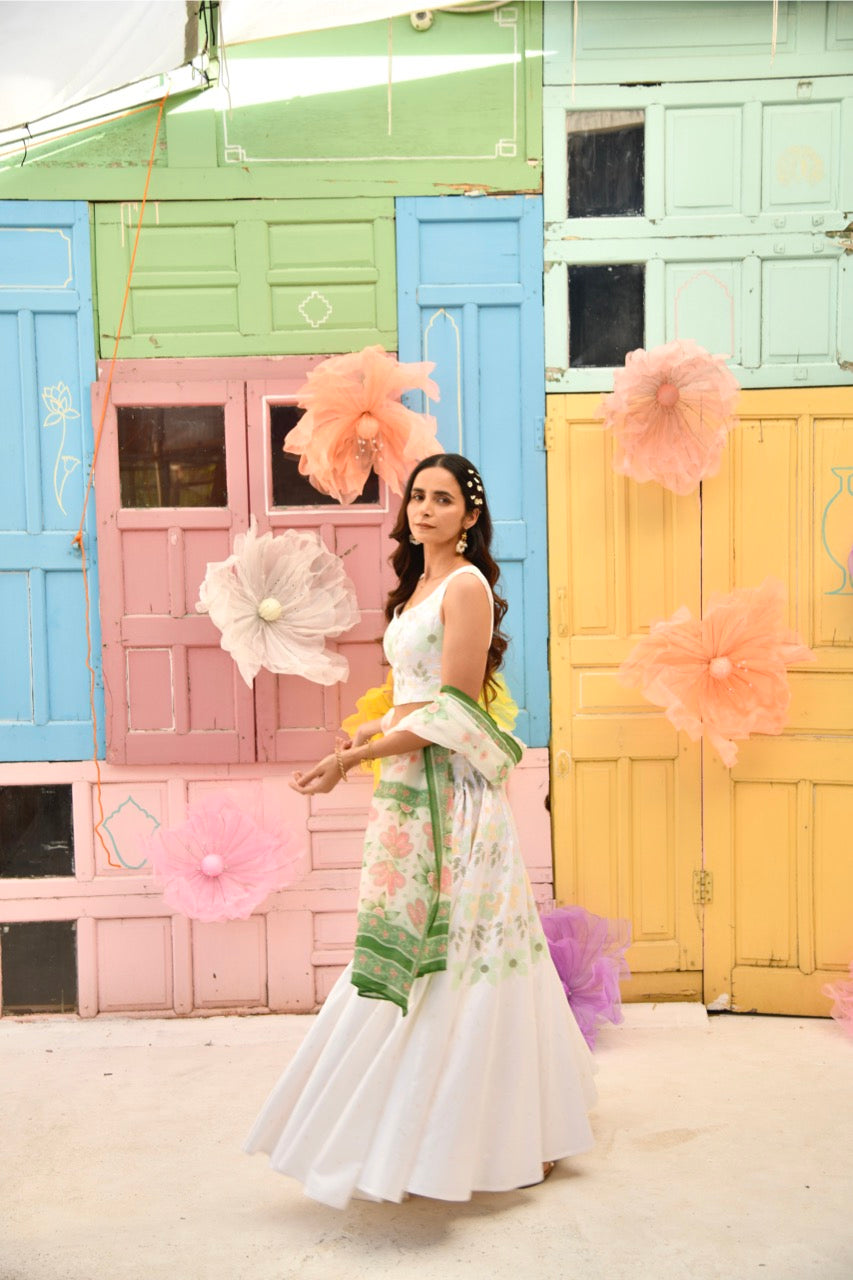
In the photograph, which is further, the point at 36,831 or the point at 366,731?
the point at 36,831

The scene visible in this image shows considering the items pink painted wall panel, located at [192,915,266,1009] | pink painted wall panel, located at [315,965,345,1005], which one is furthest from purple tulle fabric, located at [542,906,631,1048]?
pink painted wall panel, located at [192,915,266,1009]

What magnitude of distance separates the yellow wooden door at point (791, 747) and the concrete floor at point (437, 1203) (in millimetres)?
272

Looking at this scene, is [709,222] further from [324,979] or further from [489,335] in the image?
[324,979]

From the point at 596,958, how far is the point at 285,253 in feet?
8.22

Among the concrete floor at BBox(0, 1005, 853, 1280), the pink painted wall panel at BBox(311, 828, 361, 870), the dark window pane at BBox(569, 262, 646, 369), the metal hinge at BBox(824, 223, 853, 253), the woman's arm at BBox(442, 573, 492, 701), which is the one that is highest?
the metal hinge at BBox(824, 223, 853, 253)

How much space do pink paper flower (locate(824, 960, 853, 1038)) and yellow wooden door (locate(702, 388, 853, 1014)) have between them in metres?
0.08

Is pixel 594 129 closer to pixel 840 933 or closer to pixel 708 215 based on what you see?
pixel 708 215

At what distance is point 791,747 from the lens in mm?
3969

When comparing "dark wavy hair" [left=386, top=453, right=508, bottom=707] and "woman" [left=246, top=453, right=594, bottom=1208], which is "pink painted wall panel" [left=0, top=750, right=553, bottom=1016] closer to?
"dark wavy hair" [left=386, top=453, right=508, bottom=707]

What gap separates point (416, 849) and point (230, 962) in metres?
1.64

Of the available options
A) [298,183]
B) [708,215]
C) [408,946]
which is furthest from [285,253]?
[408,946]

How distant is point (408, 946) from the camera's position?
2.58 metres

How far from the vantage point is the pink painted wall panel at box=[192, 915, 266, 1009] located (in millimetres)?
4031

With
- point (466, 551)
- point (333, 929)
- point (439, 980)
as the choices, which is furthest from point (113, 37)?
point (333, 929)
